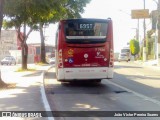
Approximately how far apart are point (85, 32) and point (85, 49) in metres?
0.83

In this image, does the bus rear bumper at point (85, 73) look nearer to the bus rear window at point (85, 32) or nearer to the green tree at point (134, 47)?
the bus rear window at point (85, 32)

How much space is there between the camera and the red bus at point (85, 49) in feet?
59.8

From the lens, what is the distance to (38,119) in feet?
33.8

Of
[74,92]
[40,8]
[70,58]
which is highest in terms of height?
[40,8]

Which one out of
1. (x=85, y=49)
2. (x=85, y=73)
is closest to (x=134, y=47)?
(x=85, y=49)

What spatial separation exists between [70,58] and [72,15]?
87.7 feet

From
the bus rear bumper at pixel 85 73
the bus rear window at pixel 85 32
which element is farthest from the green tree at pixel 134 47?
the bus rear bumper at pixel 85 73

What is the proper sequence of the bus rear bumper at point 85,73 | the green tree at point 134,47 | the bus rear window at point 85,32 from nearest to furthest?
Answer: the bus rear bumper at point 85,73 → the bus rear window at point 85,32 → the green tree at point 134,47

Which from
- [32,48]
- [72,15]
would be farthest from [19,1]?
[32,48]

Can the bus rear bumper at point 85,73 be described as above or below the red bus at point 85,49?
below

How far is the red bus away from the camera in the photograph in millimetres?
18234

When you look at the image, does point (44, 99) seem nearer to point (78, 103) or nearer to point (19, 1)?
point (78, 103)

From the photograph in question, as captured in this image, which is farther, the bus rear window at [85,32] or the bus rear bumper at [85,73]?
the bus rear window at [85,32]

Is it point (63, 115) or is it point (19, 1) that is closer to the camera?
point (63, 115)
